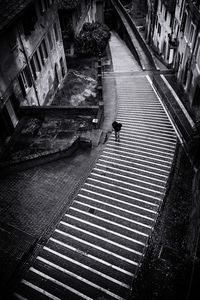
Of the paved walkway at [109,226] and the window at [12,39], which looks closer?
the paved walkway at [109,226]

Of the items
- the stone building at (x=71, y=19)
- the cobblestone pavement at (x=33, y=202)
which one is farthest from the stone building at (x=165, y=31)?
the cobblestone pavement at (x=33, y=202)

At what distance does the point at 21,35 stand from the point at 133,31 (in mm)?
27019

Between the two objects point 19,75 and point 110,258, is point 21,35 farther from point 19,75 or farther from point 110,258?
point 110,258

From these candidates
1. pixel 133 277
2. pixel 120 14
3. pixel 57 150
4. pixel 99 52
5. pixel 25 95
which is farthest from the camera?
pixel 120 14

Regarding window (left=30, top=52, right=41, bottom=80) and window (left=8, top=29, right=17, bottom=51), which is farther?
window (left=30, top=52, right=41, bottom=80)

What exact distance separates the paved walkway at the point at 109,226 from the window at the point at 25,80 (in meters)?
7.95

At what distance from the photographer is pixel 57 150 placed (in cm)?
1545

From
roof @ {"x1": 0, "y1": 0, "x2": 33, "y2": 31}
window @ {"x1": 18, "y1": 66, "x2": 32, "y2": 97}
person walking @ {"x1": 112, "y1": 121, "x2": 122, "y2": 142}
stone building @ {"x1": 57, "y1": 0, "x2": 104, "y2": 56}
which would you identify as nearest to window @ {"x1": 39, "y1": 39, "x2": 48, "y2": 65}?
window @ {"x1": 18, "y1": 66, "x2": 32, "y2": 97}

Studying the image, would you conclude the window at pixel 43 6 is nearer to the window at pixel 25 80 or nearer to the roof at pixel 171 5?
the window at pixel 25 80

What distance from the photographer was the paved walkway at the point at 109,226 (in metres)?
10.3

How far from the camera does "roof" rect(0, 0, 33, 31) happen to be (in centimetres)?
1411

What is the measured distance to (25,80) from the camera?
19.2 m

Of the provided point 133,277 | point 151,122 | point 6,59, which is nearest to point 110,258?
point 133,277

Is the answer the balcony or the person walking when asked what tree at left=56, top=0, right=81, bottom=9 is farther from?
the person walking
